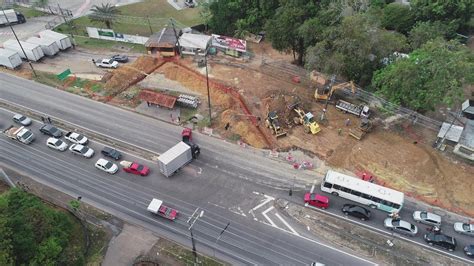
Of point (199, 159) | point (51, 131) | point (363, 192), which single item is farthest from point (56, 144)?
point (363, 192)

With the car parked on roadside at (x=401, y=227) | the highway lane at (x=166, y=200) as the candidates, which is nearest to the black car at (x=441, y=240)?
the car parked on roadside at (x=401, y=227)

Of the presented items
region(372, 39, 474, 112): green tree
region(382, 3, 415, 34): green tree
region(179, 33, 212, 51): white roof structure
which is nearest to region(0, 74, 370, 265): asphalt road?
region(372, 39, 474, 112): green tree

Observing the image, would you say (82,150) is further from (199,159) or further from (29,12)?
(29,12)

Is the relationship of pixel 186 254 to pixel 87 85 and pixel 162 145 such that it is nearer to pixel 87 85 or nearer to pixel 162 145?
pixel 162 145

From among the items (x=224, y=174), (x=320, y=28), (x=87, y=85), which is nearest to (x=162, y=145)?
(x=224, y=174)

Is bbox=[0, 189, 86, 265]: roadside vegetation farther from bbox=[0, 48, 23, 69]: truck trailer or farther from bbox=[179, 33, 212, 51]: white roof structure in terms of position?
bbox=[179, 33, 212, 51]: white roof structure
